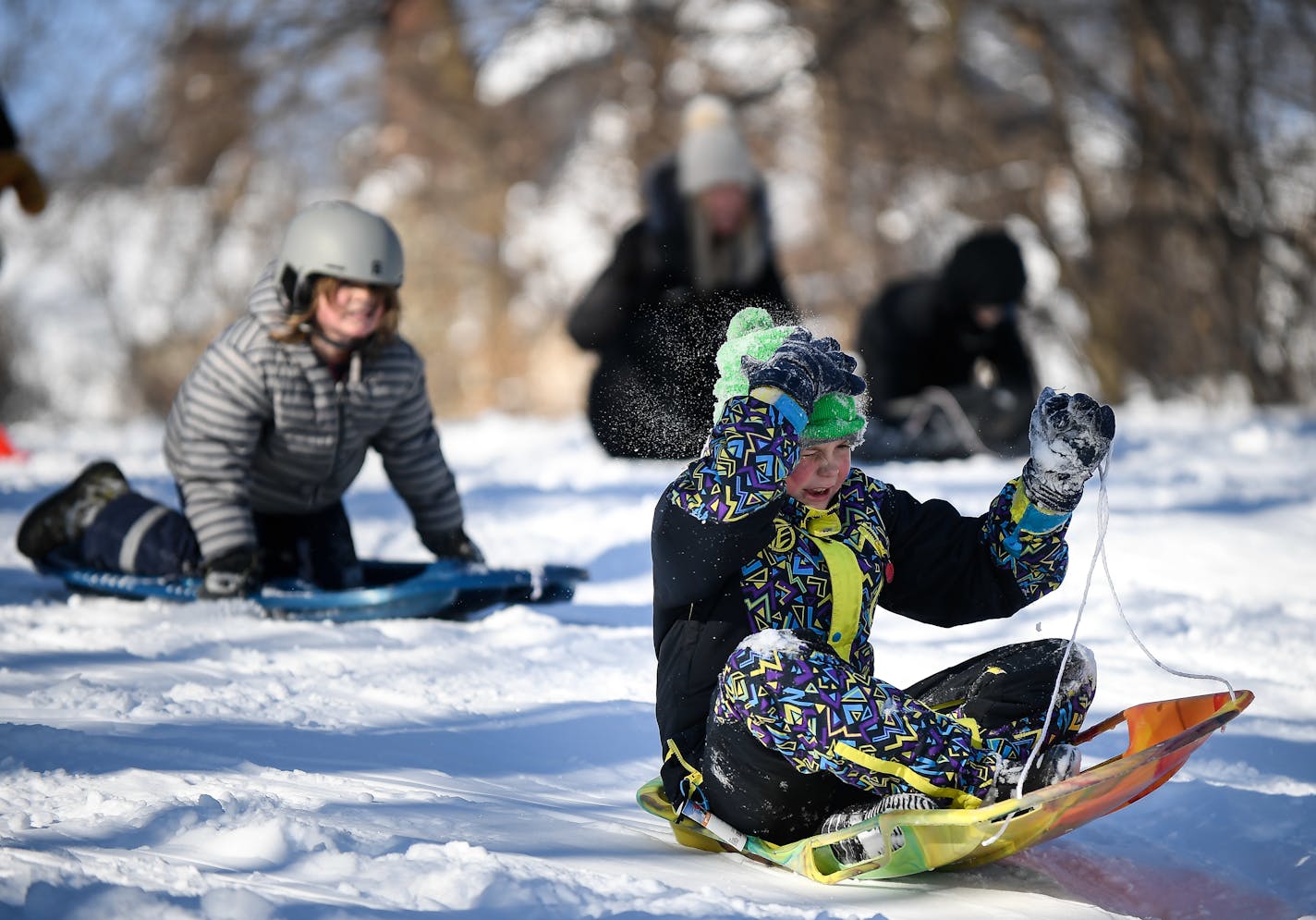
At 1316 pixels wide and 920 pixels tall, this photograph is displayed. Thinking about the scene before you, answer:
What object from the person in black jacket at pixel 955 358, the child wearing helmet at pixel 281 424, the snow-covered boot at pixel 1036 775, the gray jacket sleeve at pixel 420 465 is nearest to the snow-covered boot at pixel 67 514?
the child wearing helmet at pixel 281 424

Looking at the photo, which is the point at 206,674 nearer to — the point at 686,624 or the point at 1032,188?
the point at 686,624

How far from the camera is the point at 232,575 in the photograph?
11.8 ft

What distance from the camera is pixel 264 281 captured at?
3.78 m

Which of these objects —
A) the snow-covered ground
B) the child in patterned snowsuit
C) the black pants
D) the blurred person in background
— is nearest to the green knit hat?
the child in patterned snowsuit

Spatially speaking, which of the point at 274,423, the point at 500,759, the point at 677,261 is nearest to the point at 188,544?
the point at 274,423

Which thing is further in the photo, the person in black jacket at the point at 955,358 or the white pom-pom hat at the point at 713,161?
the person in black jacket at the point at 955,358

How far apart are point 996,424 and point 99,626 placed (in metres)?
4.72

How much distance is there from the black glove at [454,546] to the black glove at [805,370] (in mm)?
2005

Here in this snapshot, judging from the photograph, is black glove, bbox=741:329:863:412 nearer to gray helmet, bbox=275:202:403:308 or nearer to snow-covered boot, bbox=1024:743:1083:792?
snow-covered boot, bbox=1024:743:1083:792

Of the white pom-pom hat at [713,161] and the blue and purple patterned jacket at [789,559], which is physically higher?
the white pom-pom hat at [713,161]

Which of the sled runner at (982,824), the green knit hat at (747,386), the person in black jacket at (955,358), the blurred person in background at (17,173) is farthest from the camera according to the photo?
the person in black jacket at (955,358)

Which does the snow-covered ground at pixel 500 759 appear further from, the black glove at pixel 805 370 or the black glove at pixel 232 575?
the black glove at pixel 805 370

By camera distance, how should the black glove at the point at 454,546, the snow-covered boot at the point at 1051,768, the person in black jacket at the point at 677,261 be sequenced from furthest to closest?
the person in black jacket at the point at 677,261, the black glove at the point at 454,546, the snow-covered boot at the point at 1051,768

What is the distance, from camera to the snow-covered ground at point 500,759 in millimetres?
1692
